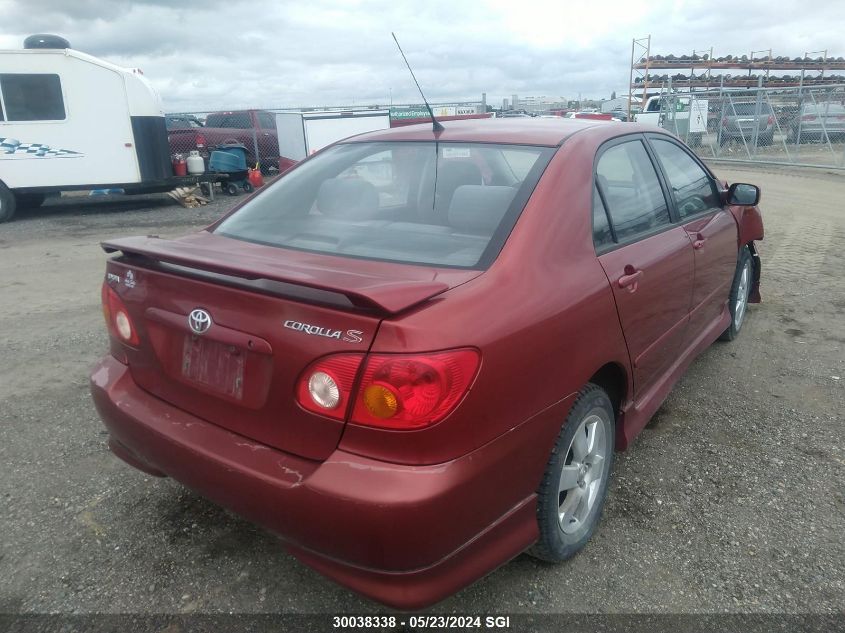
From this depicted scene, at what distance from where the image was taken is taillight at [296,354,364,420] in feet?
5.83

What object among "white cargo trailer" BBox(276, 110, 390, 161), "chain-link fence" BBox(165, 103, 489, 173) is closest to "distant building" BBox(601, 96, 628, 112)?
"chain-link fence" BBox(165, 103, 489, 173)

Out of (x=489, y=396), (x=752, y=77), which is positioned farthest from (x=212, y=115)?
(x=752, y=77)

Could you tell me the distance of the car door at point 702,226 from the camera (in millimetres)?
3408

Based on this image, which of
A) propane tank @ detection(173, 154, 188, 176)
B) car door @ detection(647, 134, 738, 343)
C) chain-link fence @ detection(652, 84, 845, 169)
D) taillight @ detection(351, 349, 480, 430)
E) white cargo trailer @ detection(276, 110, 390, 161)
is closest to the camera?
taillight @ detection(351, 349, 480, 430)

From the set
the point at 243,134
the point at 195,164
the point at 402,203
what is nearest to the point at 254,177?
the point at 195,164

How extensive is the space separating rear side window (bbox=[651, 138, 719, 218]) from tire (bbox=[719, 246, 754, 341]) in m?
0.74

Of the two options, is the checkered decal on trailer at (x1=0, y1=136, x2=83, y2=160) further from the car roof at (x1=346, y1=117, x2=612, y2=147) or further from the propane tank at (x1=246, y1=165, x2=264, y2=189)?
the car roof at (x1=346, y1=117, x2=612, y2=147)

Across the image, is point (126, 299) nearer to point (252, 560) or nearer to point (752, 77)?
point (252, 560)

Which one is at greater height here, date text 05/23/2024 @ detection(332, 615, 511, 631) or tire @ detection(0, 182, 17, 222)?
tire @ detection(0, 182, 17, 222)

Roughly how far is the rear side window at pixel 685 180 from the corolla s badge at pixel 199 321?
8.16 feet

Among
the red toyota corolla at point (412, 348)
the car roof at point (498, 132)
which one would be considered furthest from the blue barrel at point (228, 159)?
the red toyota corolla at point (412, 348)

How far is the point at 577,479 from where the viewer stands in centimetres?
245

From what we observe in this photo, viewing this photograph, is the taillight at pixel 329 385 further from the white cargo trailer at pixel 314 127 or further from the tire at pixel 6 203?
the white cargo trailer at pixel 314 127

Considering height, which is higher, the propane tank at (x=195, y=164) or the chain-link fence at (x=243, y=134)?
the chain-link fence at (x=243, y=134)
